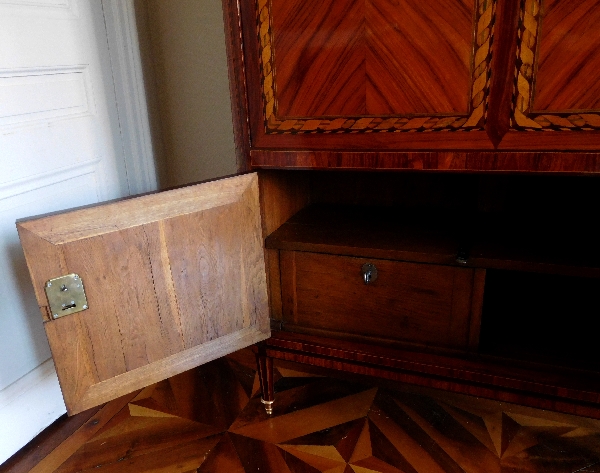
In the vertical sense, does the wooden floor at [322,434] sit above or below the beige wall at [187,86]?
below

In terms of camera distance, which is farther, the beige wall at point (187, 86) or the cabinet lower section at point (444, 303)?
the beige wall at point (187, 86)

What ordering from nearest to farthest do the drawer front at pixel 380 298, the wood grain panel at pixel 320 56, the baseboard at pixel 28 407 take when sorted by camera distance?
the wood grain panel at pixel 320 56 → the drawer front at pixel 380 298 → the baseboard at pixel 28 407

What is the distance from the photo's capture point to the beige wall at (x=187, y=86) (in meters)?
1.15

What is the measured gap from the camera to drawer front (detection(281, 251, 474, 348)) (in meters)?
0.81

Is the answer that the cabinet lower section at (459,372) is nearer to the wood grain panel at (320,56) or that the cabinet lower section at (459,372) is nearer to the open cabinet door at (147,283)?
the open cabinet door at (147,283)

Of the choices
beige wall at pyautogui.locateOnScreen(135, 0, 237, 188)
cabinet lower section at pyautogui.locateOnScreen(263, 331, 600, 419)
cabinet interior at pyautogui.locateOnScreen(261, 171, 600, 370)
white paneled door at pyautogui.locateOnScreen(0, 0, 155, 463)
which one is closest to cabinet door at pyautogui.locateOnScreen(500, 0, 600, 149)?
cabinet interior at pyautogui.locateOnScreen(261, 171, 600, 370)

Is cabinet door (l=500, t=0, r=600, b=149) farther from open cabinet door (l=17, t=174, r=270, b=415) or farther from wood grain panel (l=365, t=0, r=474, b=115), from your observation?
open cabinet door (l=17, t=174, r=270, b=415)

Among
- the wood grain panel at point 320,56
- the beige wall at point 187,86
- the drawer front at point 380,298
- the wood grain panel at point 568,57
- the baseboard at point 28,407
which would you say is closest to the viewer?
the wood grain panel at point 568,57

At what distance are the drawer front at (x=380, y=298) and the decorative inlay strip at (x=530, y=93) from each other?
0.84 feet

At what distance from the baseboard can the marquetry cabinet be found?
1.08 ft

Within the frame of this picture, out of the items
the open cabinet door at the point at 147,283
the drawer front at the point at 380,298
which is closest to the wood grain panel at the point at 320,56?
the open cabinet door at the point at 147,283

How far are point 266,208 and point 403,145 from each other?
304 mm

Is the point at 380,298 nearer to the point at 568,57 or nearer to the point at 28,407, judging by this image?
the point at 568,57

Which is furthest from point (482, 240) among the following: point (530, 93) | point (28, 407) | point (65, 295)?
point (28, 407)
